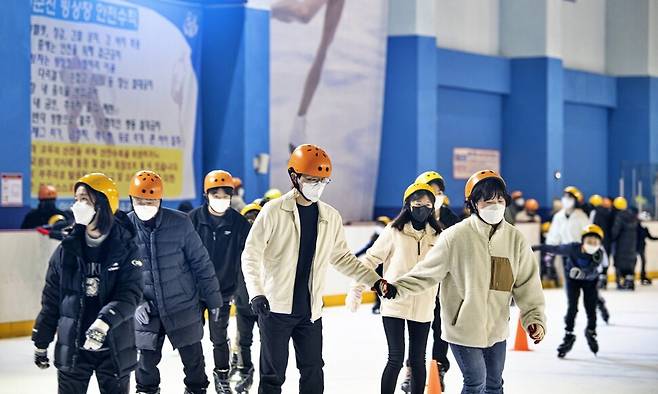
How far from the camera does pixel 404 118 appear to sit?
89.4 ft

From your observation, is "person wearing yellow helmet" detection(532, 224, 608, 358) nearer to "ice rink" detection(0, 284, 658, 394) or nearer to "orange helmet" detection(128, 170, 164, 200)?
"ice rink" detection(0, 284, 658, 394)

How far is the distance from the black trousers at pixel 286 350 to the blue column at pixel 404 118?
1889 centimetres

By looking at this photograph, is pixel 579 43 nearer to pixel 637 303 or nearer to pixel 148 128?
pixel 637 303

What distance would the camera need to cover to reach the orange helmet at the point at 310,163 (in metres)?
8.04

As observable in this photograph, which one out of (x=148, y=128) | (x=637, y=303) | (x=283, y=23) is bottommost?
(x=637, y=303)

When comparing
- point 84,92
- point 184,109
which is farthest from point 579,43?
point 84,92

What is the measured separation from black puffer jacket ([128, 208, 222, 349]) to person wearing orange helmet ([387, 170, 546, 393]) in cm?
188

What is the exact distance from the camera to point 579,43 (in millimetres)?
34750

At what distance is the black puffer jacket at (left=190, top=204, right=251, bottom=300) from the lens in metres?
10.7

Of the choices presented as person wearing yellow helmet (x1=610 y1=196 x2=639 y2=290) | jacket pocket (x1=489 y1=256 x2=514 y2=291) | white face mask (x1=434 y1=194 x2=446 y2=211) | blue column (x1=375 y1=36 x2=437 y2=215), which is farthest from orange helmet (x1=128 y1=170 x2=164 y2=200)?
blue column (x1=375 y1=36 x2=437 y2=215)

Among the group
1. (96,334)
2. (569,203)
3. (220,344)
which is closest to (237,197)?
(569,203)

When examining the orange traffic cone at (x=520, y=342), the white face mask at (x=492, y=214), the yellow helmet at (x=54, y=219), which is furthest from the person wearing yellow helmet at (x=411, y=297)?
the yellow helmet at (x=54, y=219)

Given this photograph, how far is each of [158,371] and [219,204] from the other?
6.58 ft

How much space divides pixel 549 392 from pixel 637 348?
4157 mm
